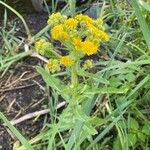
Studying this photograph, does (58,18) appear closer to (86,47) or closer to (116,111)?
(86,47)

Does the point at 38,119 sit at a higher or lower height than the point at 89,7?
lower

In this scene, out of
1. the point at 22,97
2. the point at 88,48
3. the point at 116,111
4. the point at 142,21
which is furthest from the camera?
the point at 22,97

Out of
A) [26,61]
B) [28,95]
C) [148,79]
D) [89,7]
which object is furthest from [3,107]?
[89,7]

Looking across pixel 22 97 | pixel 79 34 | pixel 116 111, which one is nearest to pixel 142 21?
pixel 79 34

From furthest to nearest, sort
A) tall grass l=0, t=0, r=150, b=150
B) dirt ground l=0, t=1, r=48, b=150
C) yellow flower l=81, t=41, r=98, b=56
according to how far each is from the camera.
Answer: dirt ground l=0, t=1, r=48, b=150 < tall grass l=0, t=0, r=150, b=150 < yellow flower l=81, t=41, r=98, b=56

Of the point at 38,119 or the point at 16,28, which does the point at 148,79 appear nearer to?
the point at 38,119

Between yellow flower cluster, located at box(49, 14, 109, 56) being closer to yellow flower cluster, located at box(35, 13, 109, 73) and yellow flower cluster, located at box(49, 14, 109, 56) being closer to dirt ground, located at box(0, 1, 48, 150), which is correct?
yellow flower cluster, located at box(35, 13, 109, 73)

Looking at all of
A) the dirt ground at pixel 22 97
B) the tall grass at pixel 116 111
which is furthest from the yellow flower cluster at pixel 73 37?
the dirt ground at pixel 22 97

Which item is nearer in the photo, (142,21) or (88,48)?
(88,48)

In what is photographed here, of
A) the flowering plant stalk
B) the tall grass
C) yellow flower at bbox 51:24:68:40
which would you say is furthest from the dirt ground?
yellow flower at bbox 51:24:68:40
